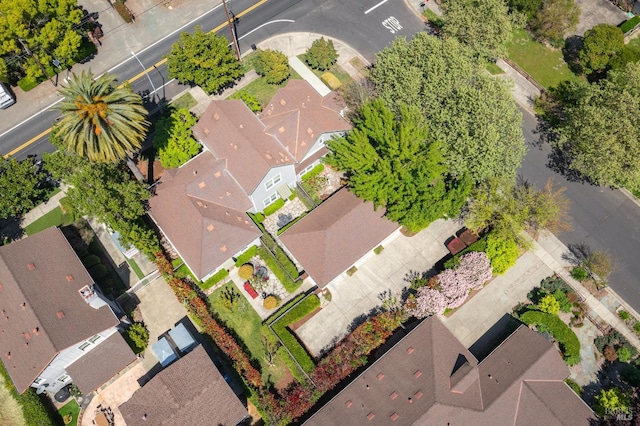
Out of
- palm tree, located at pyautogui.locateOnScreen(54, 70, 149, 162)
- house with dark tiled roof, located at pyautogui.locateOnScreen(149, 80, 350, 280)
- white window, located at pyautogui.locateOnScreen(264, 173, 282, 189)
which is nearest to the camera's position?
palm tree, located at pyautogui.locateOnScreen(54, 70, 149, 162)

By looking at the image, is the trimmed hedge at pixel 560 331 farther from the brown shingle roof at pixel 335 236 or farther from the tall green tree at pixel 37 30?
the tall green tree at pixel 37 30

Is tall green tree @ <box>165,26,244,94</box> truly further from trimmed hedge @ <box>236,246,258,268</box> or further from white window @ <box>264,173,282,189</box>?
trimmed hedge @ <box>236,246,258,268</box>

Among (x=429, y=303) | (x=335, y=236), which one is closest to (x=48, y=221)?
(x=335, y=236)

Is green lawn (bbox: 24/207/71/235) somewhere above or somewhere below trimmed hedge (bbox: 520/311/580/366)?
above

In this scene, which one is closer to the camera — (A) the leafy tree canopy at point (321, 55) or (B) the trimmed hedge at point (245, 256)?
(B) the trimmed hedge at point (245, 256)

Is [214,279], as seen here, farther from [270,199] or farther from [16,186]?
[16,186]

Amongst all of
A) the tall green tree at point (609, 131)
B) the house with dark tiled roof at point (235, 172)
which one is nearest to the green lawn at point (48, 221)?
the house with dark tiled roof at point (235, 172)

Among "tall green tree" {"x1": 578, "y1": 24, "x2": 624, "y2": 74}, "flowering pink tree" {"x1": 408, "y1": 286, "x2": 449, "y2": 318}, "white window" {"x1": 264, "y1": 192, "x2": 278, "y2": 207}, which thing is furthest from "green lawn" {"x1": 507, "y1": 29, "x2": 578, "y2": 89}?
"white window" {"x1": 264, "y1": 192, "x2": 278, "y2": 207}
